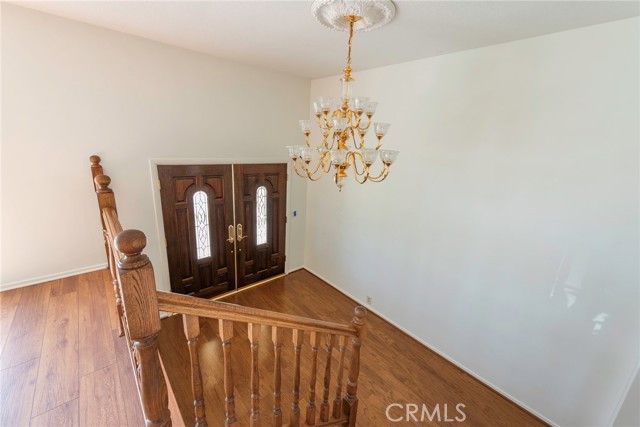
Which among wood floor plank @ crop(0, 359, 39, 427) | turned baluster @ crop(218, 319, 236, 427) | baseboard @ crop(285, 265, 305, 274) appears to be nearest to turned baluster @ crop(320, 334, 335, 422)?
turned baluster @ crop(218, 319, 236, 427)

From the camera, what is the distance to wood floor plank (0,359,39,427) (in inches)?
53.6

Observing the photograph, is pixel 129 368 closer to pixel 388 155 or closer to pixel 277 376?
pixel 277 376

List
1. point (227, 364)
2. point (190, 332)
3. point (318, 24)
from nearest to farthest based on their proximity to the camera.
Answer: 1. point (190, 332)
2. point (227, 364)
3. point (318, 24)

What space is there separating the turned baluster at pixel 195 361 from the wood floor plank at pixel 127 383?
616 millimetres

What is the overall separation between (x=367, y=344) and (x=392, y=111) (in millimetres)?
2909

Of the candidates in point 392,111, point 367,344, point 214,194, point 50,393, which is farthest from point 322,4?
point 367,344

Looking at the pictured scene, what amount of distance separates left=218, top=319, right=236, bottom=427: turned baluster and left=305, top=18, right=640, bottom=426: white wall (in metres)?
2.03

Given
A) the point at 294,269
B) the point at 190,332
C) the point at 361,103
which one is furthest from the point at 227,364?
the point at 294,269

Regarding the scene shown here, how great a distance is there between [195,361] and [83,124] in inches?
108

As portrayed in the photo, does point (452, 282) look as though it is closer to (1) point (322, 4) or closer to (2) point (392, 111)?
(2) point (392, 111)

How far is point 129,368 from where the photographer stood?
5.56 feet

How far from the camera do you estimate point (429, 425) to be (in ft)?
7.94

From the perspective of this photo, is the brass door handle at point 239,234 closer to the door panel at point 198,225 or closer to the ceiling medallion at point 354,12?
the door panel at point 198,225

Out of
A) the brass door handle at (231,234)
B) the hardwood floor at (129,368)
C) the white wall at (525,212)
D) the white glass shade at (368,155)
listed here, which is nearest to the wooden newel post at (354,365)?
the hardwood floor at (129,368)
